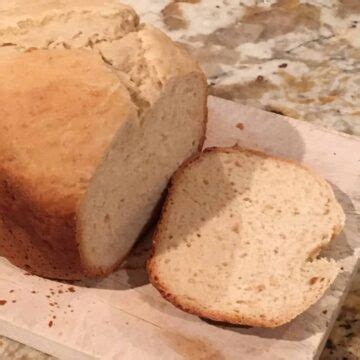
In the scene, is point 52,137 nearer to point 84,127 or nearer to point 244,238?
point 84,127

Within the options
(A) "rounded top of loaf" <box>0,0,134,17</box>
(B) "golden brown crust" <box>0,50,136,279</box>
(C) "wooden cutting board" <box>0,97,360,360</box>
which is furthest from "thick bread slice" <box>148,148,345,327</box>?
(A) "rounded top of loaf" <box>0,0,134,17</box>

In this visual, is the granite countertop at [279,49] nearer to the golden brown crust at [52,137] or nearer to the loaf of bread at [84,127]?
the loaf of bread at [84,127]

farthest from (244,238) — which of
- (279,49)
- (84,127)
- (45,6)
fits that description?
(279,49)

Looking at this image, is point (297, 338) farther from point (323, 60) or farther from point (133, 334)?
point (323, 60)

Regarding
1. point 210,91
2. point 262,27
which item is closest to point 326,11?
point 262,27

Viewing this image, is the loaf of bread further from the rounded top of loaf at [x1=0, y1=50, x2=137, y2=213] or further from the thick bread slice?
the thick bread slice

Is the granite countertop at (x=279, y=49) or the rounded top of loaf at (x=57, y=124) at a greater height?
the rounded top of loaf at (x=57, y=124)

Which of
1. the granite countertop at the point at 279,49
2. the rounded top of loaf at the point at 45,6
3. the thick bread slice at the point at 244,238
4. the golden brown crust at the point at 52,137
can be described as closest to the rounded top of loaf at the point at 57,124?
the golden brown crust at the point at 52,137
